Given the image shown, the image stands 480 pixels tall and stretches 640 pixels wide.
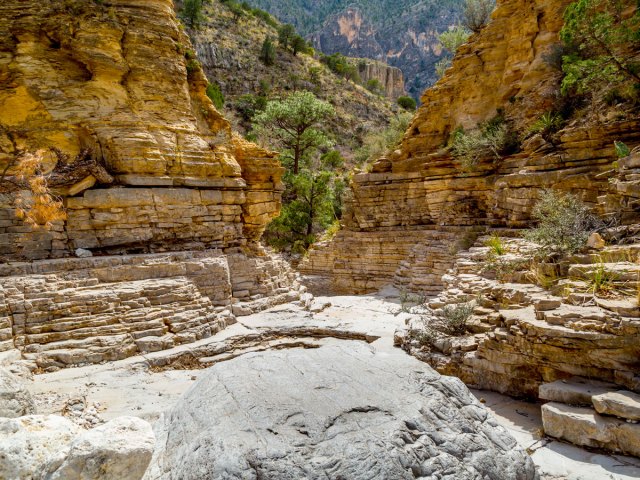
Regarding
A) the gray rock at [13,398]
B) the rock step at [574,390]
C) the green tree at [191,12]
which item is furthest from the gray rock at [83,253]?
the green tree at [191,12]

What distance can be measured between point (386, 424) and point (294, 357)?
1347 millimetres

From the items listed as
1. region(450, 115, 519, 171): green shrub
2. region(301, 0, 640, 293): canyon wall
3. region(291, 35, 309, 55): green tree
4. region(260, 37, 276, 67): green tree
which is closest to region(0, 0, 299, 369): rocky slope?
region(301, 0, 640, 293): canyon wall

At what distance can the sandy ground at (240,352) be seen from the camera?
4.14 meters

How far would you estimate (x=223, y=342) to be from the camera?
816cm

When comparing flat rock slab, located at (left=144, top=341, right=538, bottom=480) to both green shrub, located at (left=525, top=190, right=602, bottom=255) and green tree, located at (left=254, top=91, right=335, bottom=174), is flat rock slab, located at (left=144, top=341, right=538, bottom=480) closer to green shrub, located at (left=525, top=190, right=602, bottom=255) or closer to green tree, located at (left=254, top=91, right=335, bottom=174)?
green shrub, located at (left=525, top=190, right=602, bottom=255)

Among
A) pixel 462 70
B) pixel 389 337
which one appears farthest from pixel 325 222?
pixel 389 337

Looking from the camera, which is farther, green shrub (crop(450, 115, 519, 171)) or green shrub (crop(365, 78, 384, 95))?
green shrub (crop(365, 78, 384, 95))

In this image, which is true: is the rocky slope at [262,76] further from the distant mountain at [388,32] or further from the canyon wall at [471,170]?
the distant mountain at [388,32]

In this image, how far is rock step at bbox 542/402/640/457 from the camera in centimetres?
417

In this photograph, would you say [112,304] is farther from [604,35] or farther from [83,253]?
[604,35]

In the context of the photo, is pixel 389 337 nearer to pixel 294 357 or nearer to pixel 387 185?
pixel 294 357

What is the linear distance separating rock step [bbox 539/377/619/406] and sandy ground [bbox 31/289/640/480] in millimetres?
427

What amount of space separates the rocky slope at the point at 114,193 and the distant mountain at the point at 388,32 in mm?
72775

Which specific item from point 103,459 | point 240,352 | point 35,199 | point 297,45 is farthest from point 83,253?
point 297,45
